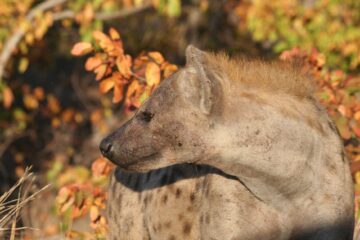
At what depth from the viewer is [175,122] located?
3.39m

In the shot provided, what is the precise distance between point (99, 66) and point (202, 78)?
2046mm

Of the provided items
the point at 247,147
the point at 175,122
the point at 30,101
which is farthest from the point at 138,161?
the point at 30,101

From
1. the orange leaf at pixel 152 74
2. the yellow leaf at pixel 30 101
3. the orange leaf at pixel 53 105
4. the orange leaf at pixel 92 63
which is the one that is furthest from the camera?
the orange leaf at pixel 53 105

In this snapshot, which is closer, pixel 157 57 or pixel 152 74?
pixel 152 74

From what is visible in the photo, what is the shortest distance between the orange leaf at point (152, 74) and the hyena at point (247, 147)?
1.19 metres

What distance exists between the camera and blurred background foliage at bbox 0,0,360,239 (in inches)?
206

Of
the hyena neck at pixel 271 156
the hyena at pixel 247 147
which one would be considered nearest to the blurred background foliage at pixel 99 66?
the hyena at pixel 247 147

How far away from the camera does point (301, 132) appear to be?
11.3ft

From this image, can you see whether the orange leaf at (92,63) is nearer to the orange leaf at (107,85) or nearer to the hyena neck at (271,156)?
the orange leaf at (107,85)

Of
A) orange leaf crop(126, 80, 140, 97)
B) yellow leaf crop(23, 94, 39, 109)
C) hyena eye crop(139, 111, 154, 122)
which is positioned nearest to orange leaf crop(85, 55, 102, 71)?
orange leaf crop(126, 80, 140, 97)

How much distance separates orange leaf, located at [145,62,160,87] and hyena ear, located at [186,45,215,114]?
157 cm

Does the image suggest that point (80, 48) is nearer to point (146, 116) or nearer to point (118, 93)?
point (118, 93)

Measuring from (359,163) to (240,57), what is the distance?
172 cm

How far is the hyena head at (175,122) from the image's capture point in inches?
129
